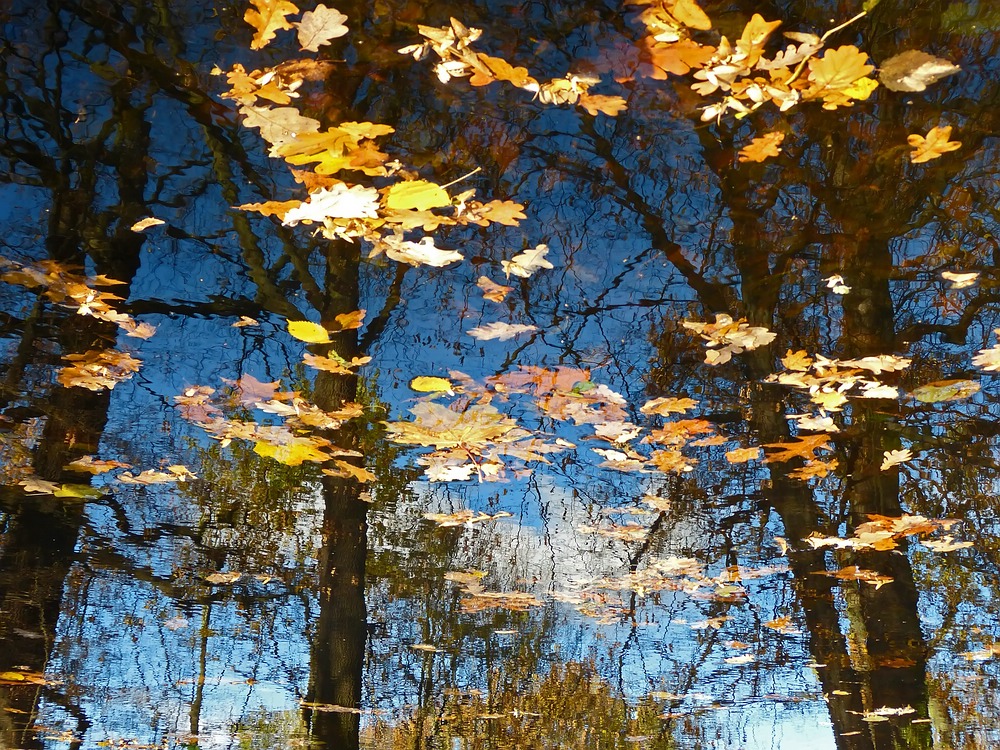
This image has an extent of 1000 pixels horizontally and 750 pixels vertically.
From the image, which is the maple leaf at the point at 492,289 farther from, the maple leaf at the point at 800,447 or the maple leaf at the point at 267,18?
the maple leaf at the point at 800,447

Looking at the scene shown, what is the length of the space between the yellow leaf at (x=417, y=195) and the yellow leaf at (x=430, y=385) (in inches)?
18.0

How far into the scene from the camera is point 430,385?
1.57 meters

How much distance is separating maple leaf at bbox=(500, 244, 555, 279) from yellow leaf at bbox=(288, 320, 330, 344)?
1.41 feet

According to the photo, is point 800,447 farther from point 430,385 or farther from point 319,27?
point 319,27

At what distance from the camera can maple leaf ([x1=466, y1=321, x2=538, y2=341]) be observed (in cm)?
142

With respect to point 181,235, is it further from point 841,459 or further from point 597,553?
point 841,459

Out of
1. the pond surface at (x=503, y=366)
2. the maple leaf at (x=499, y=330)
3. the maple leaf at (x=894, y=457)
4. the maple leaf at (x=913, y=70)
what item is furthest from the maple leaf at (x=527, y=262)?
the maple leaf at (x=894, y=457)

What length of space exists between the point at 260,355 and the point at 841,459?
150cm

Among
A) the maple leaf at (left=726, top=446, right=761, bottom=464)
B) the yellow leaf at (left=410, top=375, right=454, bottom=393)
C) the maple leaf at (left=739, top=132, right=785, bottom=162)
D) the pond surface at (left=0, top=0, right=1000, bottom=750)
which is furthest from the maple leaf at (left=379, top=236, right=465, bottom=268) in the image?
the maple leaf at (left=726, top=446, right=761, bottom=464)

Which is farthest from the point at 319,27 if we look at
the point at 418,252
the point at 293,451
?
the point at 293,451

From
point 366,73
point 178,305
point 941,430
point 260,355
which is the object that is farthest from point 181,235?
Result: point 941,430

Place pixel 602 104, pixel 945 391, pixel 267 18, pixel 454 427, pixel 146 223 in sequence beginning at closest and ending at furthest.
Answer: pixel 267 18 < pixel 602 104 < pixel 146 223 < pixel 945 391 < pixel 454 427

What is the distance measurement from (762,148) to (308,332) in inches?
38.9

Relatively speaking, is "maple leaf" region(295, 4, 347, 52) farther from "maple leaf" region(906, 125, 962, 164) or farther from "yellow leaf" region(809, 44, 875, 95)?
"maple leaf" region(906, 125, 962, 164)
